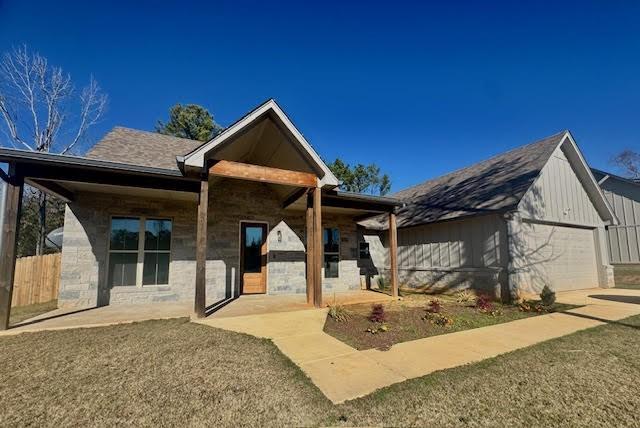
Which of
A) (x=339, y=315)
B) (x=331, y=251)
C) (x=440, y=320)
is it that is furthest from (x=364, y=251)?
(x=440, y=320)

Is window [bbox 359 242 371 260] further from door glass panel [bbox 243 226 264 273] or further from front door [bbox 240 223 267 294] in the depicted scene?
door glass panel [bbox 243 226 264 273]

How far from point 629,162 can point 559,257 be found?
30.8m

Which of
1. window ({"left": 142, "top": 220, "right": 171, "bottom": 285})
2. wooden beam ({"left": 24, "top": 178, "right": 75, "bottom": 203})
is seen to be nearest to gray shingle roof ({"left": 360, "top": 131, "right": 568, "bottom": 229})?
window ({"left": 142, "top": 220, "right": 171, "bottom": 285})

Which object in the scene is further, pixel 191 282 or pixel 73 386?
pixel 191 282

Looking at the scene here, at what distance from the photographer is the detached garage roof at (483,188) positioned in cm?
1003

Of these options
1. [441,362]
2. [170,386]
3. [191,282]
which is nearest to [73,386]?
[170,386]

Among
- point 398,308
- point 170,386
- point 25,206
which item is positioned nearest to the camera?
point 170,386

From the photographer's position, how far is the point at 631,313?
7020 mm

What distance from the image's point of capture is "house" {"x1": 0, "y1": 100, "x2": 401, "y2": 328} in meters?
6.46

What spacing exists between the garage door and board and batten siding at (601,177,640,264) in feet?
22.5

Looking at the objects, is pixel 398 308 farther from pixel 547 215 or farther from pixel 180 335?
pixel 547 215

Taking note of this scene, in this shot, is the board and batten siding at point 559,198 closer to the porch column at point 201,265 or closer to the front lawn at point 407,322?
the front lawn at point 407,322

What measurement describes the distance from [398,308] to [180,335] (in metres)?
5.15

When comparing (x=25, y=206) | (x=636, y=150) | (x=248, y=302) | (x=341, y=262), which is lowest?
(x=248, y=302)
